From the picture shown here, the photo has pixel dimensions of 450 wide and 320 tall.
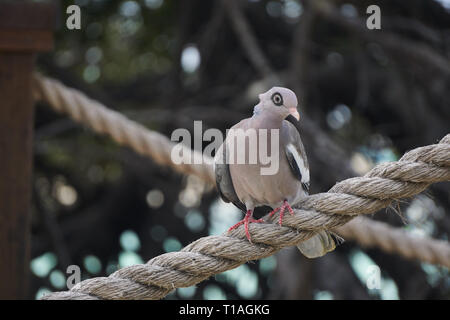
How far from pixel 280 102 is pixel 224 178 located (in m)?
0.40

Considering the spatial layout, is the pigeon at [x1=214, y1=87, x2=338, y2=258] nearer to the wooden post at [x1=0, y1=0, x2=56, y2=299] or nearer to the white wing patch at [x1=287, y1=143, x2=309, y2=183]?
the white wing patch at [x1=287, y1=143, x2=309, y2=183]

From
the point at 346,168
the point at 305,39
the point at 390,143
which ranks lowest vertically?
the point at 346,168

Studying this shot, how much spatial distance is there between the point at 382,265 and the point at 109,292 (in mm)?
2927

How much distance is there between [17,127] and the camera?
91.4 inches

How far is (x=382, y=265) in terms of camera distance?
4070 millimetres

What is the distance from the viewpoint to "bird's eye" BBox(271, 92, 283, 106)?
1.56 metres

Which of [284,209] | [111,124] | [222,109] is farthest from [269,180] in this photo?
[222,109]

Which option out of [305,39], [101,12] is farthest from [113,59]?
[305,39]

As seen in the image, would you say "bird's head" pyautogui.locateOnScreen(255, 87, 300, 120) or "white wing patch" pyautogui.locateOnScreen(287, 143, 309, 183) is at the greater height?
"bird's head" pyautogui.locateOnScreen(255, 87, 300, 120)

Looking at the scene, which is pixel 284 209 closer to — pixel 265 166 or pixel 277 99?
pixel 265 166

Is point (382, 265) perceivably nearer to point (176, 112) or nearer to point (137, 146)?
point (176, 112)

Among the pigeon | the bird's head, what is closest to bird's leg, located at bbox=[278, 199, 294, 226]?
the pigeon

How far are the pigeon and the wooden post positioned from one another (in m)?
0.82

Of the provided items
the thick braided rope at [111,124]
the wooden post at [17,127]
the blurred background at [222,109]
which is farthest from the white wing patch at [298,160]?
the blurred background at [222,109]
